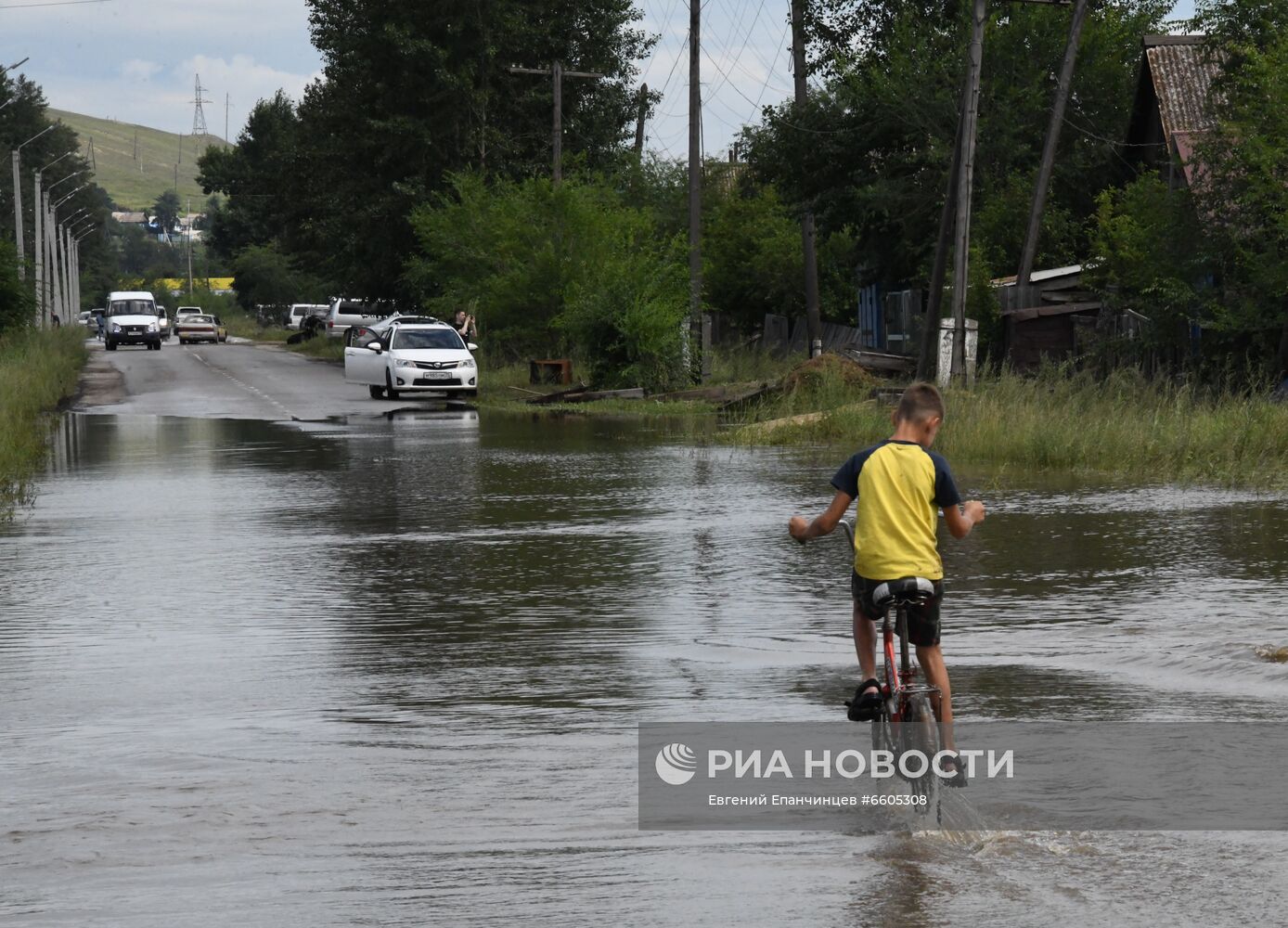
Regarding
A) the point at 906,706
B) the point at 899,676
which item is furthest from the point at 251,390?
the point at 906,706

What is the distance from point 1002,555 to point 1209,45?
2181 cm

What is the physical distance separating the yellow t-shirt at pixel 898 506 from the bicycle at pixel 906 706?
0.06 metres

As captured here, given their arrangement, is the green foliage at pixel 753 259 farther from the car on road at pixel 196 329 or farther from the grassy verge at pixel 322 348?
the car on road at pixel 196 329

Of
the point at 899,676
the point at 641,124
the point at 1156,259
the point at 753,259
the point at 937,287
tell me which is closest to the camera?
the point at 899,676

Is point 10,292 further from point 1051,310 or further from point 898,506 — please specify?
point 898,506

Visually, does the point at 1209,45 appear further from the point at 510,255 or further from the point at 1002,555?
the point at 1002,555

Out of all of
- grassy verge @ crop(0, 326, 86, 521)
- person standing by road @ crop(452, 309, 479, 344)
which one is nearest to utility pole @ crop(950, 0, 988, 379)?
grassy verge @ crop(0, 326, 86, 521)

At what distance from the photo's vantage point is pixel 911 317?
4588 cm

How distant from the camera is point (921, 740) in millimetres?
6051

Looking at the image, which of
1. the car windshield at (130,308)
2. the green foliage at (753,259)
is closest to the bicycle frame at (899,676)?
the green foliage at (753,259)

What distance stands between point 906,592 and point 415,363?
32011 millimetres

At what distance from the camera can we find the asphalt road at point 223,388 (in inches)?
1371

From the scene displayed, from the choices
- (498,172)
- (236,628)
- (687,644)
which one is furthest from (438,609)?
(498,172)

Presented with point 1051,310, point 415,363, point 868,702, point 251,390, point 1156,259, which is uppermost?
point 1156,259
